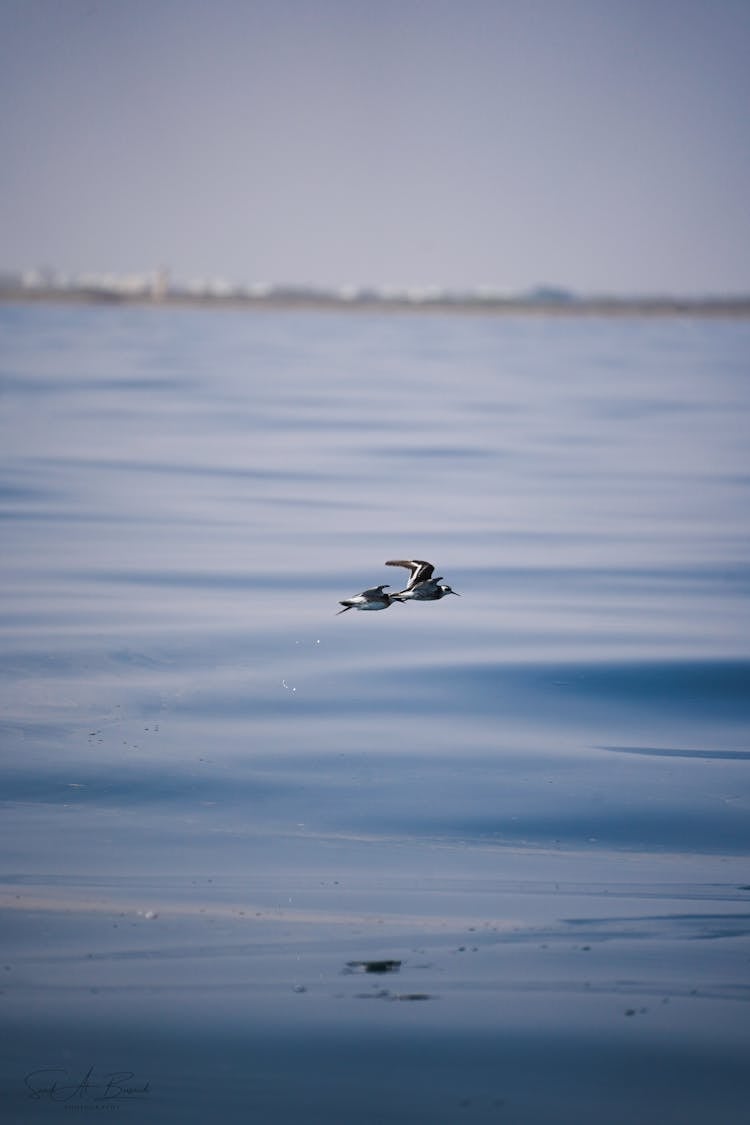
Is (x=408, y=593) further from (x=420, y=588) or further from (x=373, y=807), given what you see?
(x=373, y=807)

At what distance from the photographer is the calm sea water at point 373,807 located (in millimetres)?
Answer: 5676

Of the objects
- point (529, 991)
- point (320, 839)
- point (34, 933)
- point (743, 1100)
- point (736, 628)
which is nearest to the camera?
point (743, 1100)

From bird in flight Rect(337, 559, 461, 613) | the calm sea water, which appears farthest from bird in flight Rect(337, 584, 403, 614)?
the calm sea water

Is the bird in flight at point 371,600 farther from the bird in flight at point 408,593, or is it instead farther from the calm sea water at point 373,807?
the calm sea water at point 373,807

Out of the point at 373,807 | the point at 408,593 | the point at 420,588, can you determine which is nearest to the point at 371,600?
the point at 408,593

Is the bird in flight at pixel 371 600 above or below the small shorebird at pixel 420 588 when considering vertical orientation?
below

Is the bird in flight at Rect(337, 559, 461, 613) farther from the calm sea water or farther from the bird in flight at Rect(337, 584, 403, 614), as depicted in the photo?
the calm sea water

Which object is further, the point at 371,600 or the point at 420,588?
the point at 420,588

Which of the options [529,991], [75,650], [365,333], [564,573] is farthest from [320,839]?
[365,333]

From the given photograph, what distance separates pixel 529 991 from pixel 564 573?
390 inches

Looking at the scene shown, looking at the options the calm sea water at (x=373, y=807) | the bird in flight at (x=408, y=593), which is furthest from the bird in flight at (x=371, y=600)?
the calm sea water at (x=373, y=807)

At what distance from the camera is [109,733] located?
9.72 metres

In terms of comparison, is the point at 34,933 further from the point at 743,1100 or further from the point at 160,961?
the point at 743,1100

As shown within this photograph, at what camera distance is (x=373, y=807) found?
8.43 m
